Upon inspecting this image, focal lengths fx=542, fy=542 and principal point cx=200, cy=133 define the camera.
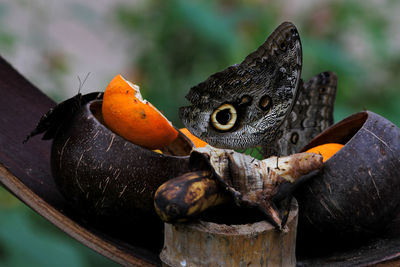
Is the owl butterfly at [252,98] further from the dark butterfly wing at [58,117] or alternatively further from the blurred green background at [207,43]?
the blurred green background at [207,43]

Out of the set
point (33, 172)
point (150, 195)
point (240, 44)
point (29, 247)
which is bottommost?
point (29, 247)

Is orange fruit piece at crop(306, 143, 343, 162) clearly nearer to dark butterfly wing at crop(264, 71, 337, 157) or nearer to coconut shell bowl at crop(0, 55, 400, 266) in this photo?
coconut shell bowl at crop(0, 55, 400, 266)

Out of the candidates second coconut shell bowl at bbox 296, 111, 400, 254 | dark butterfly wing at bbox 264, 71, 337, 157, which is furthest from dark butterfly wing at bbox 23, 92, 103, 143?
dark butterfly wing at bbox 264, 71, 337, 157

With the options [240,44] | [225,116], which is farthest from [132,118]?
[240,44]

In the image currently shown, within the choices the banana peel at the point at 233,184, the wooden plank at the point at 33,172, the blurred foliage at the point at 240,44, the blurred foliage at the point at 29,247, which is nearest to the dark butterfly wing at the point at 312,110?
the banana peel at the point at 233,184

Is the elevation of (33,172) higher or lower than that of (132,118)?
lower

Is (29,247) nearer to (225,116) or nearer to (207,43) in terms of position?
(225,116)

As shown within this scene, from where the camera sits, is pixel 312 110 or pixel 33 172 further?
pixel 312 110
